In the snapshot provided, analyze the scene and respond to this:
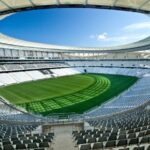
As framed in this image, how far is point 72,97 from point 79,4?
29.7 m

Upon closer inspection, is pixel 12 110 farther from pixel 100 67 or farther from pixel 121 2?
pixel 100 67

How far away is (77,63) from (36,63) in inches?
656

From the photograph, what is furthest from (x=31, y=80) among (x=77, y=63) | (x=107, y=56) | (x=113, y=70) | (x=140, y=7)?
(x=140, y=7)

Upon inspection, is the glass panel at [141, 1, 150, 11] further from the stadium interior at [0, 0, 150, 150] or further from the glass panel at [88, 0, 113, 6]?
the glass panel at [88, 0, 113, 6]

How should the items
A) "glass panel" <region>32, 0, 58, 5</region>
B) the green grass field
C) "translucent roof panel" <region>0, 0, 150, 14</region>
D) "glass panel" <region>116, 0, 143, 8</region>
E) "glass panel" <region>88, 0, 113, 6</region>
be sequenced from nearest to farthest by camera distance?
"glass panel" <region>116, 0, 143, 8</region>
"translucent roof panel" <region>0, 0, 150, 14</region>
"glass panel" <region>88, 0, 113, 6</region>
"glass panel" <region>32, 0, 58, 5</region>
the green grass field

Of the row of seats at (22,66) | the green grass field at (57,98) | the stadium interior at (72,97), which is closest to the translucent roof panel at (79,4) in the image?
the stadium interior at (72,97)

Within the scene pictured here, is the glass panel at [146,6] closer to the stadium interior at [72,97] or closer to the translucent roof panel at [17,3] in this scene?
the stadium interior at [72,97]

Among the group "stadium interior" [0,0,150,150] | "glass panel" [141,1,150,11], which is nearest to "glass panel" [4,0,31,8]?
"stadium interior" [0,0,150,150]

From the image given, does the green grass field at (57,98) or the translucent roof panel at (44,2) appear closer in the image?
the translucent roof panel at (44,2)

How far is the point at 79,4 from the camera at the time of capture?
33.8ft

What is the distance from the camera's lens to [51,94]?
4253cm

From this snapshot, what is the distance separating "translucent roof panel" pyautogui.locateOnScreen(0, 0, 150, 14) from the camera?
943cm

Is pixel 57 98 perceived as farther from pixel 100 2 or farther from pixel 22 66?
pixel 22 66

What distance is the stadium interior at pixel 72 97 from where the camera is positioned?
10.2 metres
